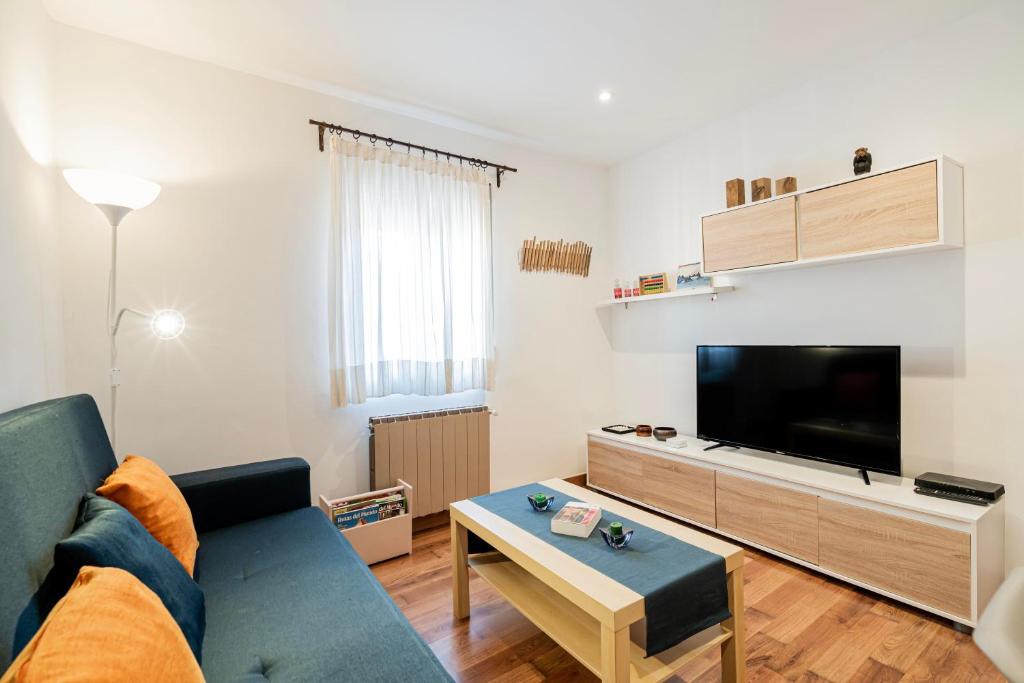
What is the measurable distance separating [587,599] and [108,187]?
2376 mm

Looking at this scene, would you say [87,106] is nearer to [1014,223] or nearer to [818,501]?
[818,501]

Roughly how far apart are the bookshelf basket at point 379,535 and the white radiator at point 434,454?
0.18m

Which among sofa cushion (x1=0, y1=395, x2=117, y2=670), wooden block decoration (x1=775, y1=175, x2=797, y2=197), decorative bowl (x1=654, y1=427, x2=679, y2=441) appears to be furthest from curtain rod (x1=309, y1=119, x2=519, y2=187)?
decorative bowl (x1=654, y1=427, x2=679, y2=441)

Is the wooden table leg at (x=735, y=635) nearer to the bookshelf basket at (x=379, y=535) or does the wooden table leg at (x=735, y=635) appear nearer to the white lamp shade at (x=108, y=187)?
the bookshelf basket at (x=379, y=535)

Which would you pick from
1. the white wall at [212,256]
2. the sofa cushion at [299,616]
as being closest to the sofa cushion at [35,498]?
the sofa cushion at [299,616]

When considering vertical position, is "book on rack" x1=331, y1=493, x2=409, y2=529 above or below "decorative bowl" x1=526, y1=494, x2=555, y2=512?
below


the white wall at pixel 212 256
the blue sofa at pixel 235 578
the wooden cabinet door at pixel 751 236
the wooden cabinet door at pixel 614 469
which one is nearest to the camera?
the blue sofa at pixel 235 578

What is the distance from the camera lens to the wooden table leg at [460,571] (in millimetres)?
2109

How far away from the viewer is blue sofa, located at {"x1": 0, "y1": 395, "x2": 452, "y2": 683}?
98 centimetres

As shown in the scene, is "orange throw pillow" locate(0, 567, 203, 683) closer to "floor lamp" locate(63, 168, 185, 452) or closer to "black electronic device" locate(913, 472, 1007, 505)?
"floor lamp" locate(63, 168, 185, 452)

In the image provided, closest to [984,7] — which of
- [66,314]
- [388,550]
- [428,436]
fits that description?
[428,436]

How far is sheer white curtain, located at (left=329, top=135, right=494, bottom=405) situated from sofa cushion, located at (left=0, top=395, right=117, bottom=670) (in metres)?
1.37

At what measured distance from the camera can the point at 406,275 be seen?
3.04 metres

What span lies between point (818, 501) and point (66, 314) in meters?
3.81
